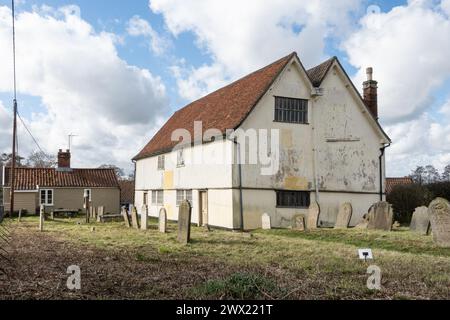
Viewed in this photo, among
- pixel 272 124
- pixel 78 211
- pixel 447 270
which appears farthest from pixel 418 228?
pixel 78 211

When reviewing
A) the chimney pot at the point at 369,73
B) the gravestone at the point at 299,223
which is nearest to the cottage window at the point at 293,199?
the gravestone at the point at 299,223

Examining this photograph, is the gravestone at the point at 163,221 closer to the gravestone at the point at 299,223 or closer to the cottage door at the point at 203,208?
the cottage door at the point at 203,208

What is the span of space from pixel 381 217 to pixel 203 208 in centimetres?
970

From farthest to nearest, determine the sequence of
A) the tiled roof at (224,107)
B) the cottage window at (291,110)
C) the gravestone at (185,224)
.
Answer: the cottage window at (291,110) → the tiled roof at (224,107) → the gravestone at (185,224)

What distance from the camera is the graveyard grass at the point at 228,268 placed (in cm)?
749

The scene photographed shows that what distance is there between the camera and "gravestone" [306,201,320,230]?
2148 centimetres

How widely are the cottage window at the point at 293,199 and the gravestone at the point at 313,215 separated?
5.30ft

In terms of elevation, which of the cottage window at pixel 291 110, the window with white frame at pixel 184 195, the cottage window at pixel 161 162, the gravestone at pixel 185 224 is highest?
the cottage window at pixel 291 110

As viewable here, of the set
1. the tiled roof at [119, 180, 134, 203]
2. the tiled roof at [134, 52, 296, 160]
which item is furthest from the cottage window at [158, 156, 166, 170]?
the tiled roof at [119, 180, 134, 203]

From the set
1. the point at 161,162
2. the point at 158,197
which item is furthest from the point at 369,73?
the point at 158,197

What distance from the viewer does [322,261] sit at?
11328 millimetres

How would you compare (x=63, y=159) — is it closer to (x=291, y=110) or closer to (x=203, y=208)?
(x=203, y=208)

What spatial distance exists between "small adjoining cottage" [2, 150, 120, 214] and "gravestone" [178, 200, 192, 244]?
999 inches

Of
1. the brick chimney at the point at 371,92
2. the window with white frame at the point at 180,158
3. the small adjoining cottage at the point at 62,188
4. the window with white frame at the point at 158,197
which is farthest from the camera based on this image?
the small adjoining cottage at the point at 62,188
